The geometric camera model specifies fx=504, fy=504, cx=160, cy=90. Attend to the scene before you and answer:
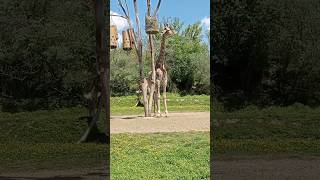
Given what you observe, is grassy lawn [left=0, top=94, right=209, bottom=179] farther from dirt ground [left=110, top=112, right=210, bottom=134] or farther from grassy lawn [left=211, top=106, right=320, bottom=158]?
grassy lawn [left=211, top=106, right=320, bottom=158]

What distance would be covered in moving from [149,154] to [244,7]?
2.32 meters

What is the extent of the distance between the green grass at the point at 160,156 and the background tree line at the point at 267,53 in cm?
90

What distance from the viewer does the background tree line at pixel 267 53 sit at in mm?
6566

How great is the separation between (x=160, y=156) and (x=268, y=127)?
1721 millimetres

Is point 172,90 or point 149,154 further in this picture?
point 172,90

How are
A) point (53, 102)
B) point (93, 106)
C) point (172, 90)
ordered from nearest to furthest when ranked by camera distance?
point (93, 106) → point (53, 102) → point (172, 90)

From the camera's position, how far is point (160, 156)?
650cm

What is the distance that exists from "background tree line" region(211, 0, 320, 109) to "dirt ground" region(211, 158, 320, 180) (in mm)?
1161

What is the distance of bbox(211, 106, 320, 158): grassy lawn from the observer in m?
6.81

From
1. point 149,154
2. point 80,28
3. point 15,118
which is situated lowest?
point 149,154

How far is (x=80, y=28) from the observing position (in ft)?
22.6

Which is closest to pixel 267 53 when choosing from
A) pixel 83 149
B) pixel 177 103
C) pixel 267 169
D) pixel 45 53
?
pixel 267 169

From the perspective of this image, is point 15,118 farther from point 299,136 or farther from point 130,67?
point 130,67

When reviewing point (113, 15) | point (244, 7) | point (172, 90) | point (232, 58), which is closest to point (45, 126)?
point (113, 15)
